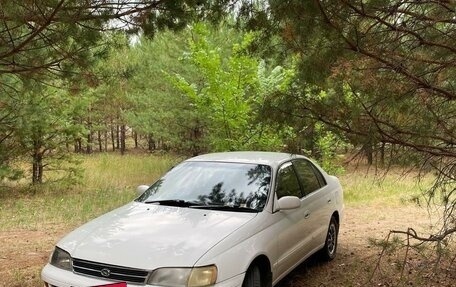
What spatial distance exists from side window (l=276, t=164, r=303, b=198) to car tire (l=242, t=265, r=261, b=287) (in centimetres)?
98

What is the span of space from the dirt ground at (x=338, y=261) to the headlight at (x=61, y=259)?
155cm

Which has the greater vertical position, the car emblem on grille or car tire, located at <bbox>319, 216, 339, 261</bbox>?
the car emblem on grille

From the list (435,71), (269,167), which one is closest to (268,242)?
(269,167)

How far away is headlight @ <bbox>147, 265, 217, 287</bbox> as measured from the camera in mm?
3562

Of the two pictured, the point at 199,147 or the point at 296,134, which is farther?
the point at 199,147

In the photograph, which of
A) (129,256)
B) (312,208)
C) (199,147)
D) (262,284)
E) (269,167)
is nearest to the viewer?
(129,256)

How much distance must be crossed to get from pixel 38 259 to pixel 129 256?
3510 mm

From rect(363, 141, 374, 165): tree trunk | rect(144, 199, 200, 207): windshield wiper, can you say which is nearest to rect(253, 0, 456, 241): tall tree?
rect(363, 141, 374, 165): tree trunk

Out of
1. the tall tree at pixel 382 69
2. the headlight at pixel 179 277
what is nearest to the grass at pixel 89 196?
the tall tree at pixel 382 69

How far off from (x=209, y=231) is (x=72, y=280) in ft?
3.83

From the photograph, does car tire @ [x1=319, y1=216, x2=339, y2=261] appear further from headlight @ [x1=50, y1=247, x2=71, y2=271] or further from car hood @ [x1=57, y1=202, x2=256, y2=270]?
headlight @ [x1=50, y1=247, x2=71, y2=271]

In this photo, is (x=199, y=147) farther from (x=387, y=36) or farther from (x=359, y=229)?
(x=387, y=36)

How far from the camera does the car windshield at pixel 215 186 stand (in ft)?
15.6

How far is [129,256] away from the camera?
3723 mm
